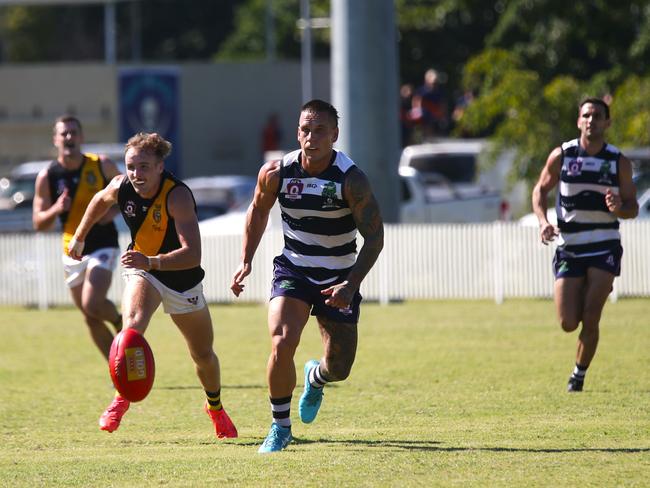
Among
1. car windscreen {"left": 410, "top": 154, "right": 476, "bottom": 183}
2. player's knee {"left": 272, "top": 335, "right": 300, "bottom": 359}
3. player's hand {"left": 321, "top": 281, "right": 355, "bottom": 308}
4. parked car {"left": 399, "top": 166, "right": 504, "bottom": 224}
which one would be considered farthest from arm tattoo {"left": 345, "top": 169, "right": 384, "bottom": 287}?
car windscreen {"left": 410, "top": 154, "right": 476, "bottom": 183}

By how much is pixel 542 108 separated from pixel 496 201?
254 cm

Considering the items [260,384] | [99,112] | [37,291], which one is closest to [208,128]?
[99,112]

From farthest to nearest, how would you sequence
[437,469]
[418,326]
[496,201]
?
[496,201], [418,326], [437,469]

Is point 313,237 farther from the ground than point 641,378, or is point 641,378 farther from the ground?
point 313,237

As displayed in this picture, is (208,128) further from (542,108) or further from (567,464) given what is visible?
(567,464)

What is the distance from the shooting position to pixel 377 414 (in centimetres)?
1032

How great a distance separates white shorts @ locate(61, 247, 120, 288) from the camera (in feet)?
39.0

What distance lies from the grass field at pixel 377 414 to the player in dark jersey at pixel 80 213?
0.75 meters

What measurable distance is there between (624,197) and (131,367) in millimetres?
4434

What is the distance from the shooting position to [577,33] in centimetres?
3241

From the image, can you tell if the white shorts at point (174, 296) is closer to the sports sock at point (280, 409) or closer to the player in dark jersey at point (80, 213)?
the sports sock at point (280, 409)

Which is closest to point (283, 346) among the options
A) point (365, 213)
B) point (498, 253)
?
point (365, 213)

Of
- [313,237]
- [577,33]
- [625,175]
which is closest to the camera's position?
[313,237]

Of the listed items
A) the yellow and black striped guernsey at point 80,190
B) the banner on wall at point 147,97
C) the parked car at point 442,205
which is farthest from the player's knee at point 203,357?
the banner on wall at point 147,97
